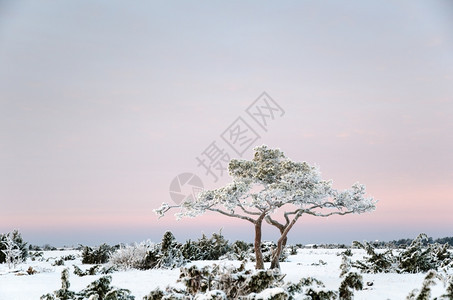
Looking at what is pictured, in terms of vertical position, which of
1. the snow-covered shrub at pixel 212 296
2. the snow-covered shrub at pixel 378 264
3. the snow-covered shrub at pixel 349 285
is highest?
the snow-covered shrub at pixel 212 296

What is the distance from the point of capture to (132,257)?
54.4 feet

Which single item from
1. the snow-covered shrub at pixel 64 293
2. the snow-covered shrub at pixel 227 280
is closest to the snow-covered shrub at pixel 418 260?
the snow-covered shrub at pixel 227 280

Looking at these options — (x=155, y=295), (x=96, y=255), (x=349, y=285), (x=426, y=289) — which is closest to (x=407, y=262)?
(x=349, y=285)

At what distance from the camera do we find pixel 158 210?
1549 centimetres

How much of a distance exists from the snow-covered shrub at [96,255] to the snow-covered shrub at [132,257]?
4187 mm

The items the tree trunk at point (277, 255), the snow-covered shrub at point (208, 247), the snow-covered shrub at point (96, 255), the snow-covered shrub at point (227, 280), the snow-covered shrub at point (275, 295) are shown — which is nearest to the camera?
the snow-covered shrub at point (275, 295)

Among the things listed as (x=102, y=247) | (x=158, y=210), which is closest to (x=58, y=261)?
(x=102, y=247)

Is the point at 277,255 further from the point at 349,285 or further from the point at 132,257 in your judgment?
the point at 349,285

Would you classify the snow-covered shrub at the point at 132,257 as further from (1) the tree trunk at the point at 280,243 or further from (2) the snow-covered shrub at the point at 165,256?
(1) the tree trunk at the point at 280,243

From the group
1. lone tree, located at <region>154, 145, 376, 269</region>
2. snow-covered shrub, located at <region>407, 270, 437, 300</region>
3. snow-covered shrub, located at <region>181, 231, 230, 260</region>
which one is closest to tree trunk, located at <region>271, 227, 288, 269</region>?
lone tree, located at <region>154, 145, 376, 269</region>

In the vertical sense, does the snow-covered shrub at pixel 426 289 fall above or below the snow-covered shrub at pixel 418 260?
above

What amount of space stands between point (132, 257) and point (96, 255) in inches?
201

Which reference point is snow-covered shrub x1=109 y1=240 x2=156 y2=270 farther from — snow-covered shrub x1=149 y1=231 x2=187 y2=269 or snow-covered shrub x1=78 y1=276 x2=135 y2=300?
snow-covered shrub x1=78 y1=276 x2=135 y2=300

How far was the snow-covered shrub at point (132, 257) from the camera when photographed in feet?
53.9
